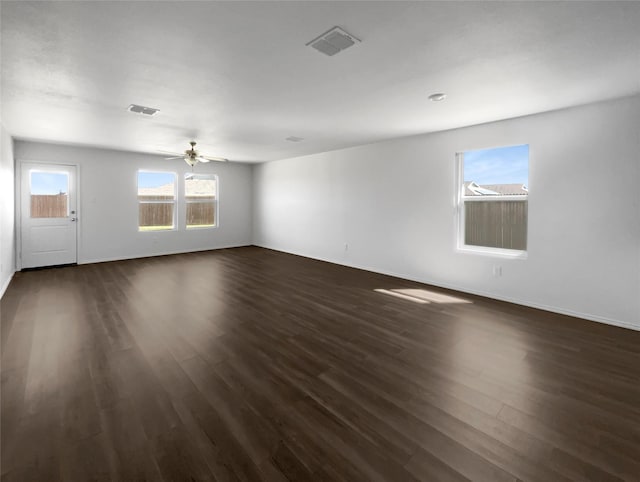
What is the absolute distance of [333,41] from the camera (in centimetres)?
228

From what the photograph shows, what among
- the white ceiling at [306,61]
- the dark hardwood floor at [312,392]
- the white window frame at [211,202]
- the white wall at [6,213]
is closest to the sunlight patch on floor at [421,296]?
the dark hardwood floor at [312,392]

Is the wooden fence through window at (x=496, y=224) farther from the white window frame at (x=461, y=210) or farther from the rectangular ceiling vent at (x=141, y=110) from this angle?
the rectangular ceiling vent at (x=141, y=110)

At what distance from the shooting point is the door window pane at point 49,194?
6.11m

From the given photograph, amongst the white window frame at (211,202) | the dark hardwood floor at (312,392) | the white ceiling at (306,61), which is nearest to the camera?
the dark hardwood floor at (312,392)

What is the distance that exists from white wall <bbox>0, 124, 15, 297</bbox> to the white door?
1.20ft

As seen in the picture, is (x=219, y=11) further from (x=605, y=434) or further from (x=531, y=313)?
(x=531, y=313)

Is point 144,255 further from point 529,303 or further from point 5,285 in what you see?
point 529,303

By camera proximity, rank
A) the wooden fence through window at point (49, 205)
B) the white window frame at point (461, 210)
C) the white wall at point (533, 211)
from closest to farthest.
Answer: the white wall at point (533, 211)
the white window frame at point (461, 210)
the wooden fence through window at point (49, 205)

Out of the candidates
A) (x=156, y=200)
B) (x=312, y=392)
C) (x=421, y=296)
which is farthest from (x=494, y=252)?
(x=156, y=200)

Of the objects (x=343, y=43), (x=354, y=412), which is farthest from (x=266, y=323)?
(x=343, y=43)

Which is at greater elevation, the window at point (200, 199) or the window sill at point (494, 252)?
the window at point (200, 199)

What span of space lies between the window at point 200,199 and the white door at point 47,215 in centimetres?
241

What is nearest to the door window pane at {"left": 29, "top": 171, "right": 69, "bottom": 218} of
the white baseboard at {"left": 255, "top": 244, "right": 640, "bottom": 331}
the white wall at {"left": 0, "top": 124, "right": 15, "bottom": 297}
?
the white wall at {"left": 0, "top": 124, "right": 15, "bottom": 297}

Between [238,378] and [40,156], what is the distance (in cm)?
660
